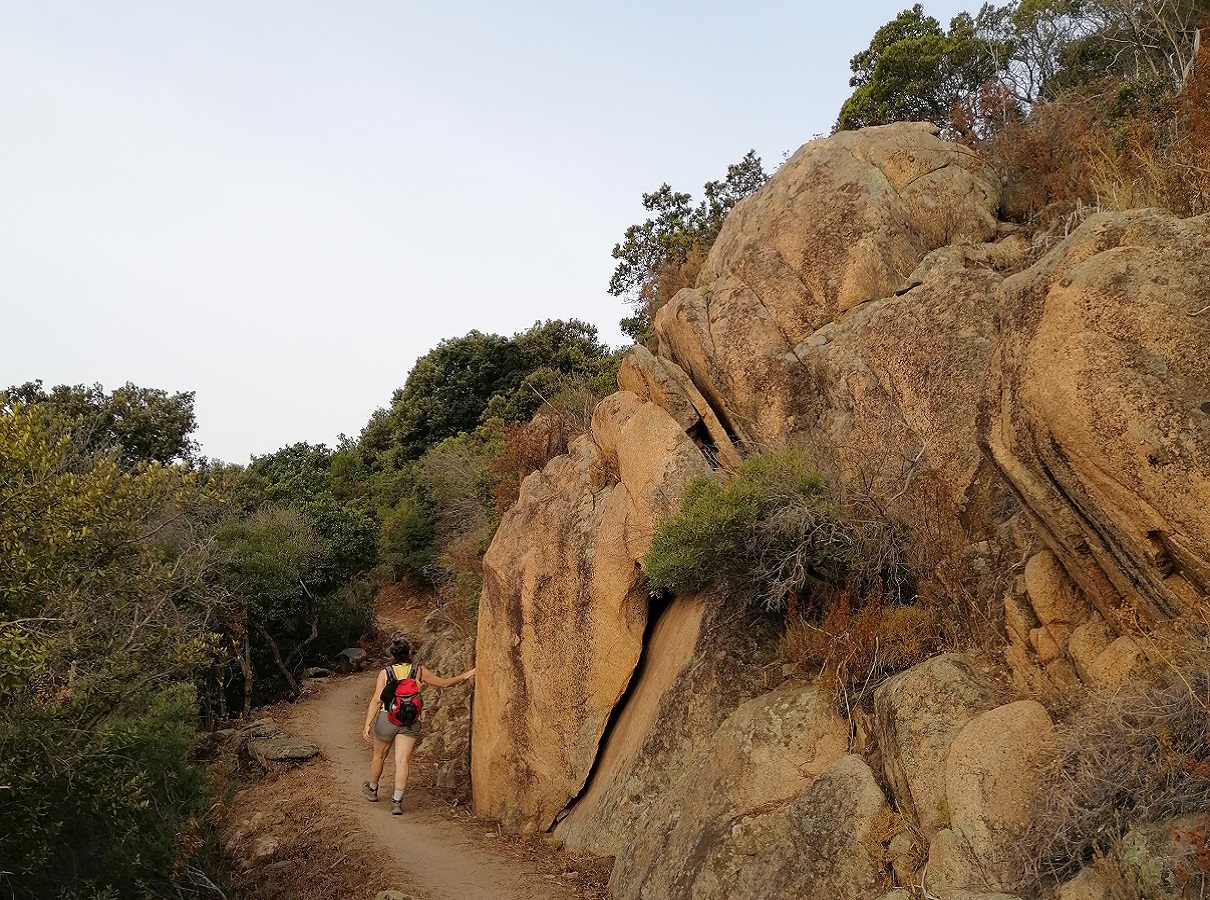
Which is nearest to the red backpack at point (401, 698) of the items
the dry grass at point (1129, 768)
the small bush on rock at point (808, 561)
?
the small bush on rock at point (808, 561)

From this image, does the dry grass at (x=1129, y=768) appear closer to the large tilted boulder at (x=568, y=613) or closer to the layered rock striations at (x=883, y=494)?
the layered rock striations at (x=883, y=494)

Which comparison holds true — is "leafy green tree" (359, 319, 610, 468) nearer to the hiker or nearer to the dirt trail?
the dirt trail

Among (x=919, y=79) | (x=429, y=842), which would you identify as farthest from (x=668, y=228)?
(x=429, y=842)

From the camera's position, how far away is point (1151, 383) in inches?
224

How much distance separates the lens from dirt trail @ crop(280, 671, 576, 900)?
9961 millimetres

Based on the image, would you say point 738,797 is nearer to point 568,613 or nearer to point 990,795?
point 990,795

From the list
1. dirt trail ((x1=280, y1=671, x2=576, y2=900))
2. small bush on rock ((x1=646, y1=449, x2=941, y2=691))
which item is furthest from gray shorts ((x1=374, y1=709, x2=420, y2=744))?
small bush on rock ((x1=646, y1=449, x2=941, y2=691))

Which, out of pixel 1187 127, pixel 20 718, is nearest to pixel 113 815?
pixel 20 718

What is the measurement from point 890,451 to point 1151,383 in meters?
4.03

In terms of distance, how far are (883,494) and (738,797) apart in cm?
344

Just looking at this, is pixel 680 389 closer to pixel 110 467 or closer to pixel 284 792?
pixel 110 467

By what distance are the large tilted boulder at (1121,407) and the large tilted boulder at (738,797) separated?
2826 mm

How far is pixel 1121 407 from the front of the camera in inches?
225

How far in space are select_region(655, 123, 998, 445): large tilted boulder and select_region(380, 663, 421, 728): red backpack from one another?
540 centimetres
